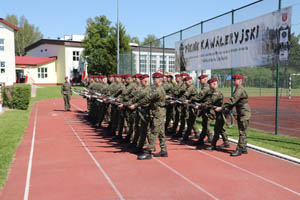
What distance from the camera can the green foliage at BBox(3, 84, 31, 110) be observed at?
16172mm

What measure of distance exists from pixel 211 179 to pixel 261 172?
3.71 feet

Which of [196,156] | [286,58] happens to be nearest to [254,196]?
[196,156]

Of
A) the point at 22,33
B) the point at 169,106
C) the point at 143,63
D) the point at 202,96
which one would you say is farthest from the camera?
the point at 22,33

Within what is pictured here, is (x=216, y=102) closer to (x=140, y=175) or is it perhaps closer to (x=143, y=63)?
(x=140, y=175)

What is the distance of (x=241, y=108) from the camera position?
22.2 feet

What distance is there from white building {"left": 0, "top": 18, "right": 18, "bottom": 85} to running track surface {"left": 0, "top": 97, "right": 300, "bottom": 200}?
32.6m

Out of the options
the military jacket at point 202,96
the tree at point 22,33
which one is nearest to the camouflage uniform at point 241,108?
the military jacket at point 202,96

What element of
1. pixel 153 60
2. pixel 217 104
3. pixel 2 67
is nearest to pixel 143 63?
pixel 153 60

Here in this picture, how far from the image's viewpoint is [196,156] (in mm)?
6875

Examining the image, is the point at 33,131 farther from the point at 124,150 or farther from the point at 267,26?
the point at 267,26

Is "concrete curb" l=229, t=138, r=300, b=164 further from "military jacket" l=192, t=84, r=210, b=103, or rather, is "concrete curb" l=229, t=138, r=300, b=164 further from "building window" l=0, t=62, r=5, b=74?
"building window" l=0, t=62, r=5, b=74

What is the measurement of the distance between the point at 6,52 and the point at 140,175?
120 feet

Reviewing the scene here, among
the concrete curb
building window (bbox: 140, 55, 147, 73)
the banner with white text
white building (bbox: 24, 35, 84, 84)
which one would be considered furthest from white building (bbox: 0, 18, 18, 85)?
the concrete curb

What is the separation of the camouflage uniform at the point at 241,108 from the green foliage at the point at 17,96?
42.7ft
